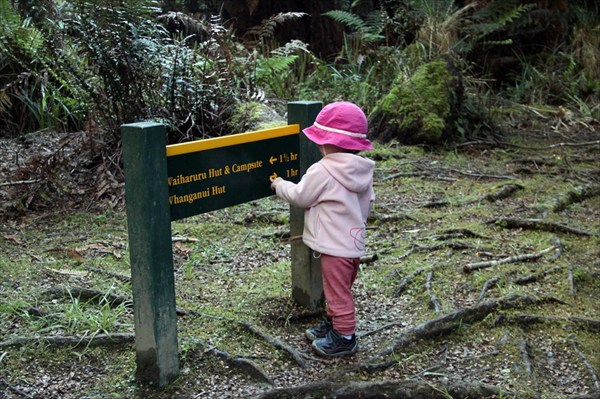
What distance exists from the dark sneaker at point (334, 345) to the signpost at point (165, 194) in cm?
74

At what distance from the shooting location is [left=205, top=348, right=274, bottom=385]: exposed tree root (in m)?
3.55

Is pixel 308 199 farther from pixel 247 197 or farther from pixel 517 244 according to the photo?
pixel 517 244

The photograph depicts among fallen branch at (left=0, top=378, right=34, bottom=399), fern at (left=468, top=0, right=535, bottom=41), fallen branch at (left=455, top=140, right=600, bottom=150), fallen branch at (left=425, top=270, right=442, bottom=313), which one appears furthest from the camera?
fern at (left=468, top=0, right=535, bottom=41)

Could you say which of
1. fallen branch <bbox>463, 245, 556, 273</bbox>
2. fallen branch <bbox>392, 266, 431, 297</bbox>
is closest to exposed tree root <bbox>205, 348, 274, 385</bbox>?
fallen branch <bbox>392, 266, 431, 297</bbox>

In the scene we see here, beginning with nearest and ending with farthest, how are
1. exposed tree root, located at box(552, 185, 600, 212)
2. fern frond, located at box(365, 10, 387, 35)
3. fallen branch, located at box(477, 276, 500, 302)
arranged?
fallen branch, located at box(477, 276, 500, 302)
exposed tree root, located at box(552, 185, 600, 212)
fern frond, located at box(365, 10, 387, 35)

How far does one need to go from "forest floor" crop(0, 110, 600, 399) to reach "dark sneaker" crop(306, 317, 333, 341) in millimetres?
88

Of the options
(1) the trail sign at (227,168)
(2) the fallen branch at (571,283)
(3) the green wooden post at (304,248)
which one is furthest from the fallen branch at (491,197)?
(1) the trail sign at (227,168)

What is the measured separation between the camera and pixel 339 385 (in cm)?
349

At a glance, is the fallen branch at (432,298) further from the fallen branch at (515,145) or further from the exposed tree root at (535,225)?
the fallen branch at (515,145)

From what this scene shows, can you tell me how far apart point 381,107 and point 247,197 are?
5009 millimetres

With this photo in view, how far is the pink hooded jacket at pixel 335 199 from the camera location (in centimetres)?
366

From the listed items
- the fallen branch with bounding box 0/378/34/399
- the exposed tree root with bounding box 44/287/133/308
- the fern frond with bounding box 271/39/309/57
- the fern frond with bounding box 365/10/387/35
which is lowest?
the fallen branch with bounding box 0/378/34/399

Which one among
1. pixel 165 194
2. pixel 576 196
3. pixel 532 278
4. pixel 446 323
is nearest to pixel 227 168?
pixel 165 194

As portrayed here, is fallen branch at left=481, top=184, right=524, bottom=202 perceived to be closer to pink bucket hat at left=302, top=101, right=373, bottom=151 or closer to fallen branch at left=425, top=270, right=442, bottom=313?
fallen branch at left=425, top=270, right=442, bottom=313
